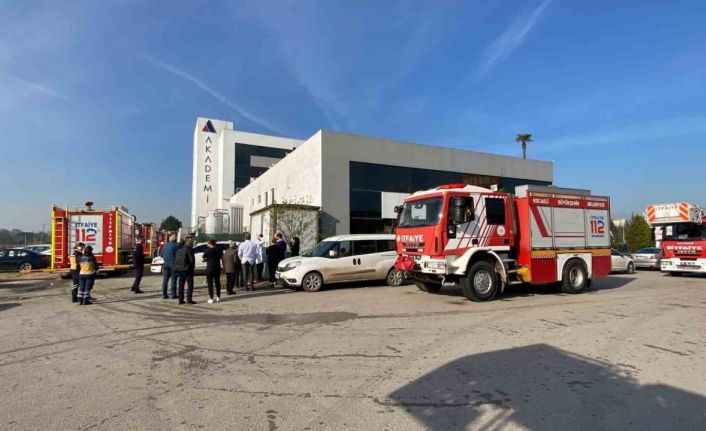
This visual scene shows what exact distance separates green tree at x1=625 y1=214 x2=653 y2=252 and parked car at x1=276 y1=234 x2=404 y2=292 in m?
35.5

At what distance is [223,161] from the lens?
5228cm

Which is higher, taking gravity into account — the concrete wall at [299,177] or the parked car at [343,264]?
the concrete wall at [299,177]

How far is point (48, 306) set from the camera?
1111cm

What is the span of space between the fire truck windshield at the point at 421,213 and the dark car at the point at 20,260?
20.6 metres

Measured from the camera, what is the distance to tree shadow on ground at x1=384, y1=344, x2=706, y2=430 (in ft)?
12.8

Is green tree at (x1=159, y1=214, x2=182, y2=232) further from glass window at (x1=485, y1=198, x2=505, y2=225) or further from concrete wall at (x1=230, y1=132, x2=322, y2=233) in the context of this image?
glass window at (x1=485, y1=198, x2=505, y2=225)

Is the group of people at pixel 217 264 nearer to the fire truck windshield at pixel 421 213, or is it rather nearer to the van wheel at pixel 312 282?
the van wheel at pixel 312 282

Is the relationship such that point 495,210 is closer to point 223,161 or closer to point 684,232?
point 684,232

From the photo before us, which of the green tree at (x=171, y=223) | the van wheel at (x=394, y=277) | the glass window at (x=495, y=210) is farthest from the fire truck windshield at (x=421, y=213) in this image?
the green tree at (x=171, y=223)

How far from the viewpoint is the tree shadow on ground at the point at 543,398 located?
A: 3.91 metres

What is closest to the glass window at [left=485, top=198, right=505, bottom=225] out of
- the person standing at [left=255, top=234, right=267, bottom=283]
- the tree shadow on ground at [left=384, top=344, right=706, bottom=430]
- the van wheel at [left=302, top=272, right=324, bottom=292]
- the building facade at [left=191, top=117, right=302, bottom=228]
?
the van wheel at [left=302, top=272, right=324, bottom=292]

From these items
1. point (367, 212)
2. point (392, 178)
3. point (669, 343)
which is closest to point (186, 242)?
point (669, 343)

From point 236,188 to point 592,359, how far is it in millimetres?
50025

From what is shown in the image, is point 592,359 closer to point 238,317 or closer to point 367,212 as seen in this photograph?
point 238,317
